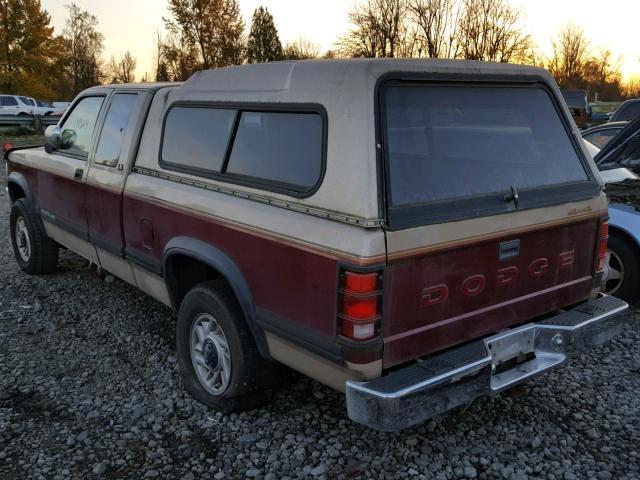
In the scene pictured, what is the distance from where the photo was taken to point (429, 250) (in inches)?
104

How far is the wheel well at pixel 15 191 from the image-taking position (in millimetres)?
6121

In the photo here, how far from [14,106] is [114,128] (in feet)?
111

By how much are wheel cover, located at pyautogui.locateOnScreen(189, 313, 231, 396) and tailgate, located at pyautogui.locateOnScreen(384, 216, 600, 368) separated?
114cm

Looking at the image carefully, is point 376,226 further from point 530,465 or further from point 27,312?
point 27,312

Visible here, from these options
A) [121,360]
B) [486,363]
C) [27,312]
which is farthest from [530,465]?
[27,312]

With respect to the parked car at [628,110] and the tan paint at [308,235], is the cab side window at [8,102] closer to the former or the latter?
the parked car at [628,110]

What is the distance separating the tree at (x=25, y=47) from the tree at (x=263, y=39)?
45.1ft

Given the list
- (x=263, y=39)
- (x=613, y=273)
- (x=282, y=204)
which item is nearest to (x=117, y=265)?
(x=282, y=204)

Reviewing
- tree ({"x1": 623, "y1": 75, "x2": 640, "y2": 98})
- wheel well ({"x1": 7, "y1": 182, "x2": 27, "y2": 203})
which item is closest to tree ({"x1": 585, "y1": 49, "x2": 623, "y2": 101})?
tree ({"x1": 623, "y1": 75, "x2": 640, "y2": 98})

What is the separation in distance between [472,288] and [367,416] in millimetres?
804

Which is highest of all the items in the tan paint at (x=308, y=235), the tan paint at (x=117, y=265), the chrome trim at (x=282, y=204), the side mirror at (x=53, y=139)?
the side mirror at (x=53, y=139)

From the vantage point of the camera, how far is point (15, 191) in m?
6.23

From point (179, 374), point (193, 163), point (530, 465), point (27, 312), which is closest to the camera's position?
point (530, 465)

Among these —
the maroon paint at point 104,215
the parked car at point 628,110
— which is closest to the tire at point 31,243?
the maroon paint at point 104,215
